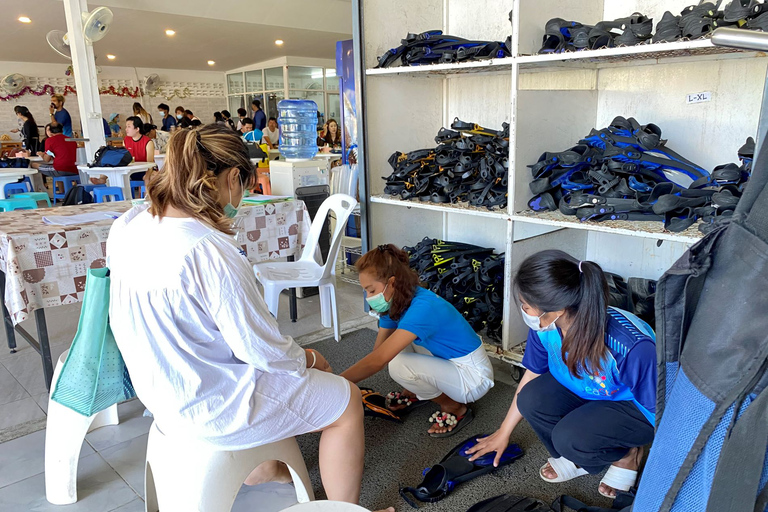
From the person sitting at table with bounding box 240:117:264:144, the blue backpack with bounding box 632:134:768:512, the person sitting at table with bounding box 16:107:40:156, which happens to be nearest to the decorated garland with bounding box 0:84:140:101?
the person sitting at table with bounding box 16:107:40:156

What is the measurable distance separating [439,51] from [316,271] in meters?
1.39

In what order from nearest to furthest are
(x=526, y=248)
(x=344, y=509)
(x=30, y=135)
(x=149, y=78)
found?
1. (x=344, y=509)
2. (x=526, y=248)
3. (x=30, y=135)
4. (x=149, y=78)

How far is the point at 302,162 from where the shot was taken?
3562 mm

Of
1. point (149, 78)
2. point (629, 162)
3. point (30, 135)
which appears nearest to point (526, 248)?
point (629, 162)

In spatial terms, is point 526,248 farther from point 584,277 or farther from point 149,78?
point 149,78

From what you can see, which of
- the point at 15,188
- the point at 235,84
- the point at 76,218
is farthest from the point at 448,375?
the point at 235,84

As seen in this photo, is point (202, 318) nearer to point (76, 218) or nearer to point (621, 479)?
point (621, 479)

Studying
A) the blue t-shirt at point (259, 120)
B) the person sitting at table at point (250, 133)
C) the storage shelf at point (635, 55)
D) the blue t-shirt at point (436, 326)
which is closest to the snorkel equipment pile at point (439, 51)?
the storage shelf at point (635, 55)

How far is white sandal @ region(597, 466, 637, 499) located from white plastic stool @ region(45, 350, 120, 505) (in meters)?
1.82

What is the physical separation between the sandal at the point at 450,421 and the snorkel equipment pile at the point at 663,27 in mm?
1630

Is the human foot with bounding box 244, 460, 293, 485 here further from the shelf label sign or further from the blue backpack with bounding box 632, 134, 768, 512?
the shelf label sign

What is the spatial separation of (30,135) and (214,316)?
9.17 meters

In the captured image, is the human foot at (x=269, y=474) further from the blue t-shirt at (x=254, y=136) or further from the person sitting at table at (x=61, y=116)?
the person sitting at table at (x=61, y=116)

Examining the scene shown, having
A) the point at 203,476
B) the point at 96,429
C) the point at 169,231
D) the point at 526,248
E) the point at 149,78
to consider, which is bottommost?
the point at 96,429
